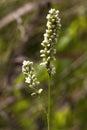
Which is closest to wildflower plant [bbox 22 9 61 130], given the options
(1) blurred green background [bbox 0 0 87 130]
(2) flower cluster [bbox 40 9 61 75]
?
(2) flower cluster [bbox 40 9 61 75]

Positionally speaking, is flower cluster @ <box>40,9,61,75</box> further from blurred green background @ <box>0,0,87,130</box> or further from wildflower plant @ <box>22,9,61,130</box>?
blurred green background @ <box>0,0,87,130</box>

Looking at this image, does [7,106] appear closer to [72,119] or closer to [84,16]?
[72,119]

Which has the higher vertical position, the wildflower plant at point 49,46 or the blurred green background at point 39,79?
the blurred green background at point 39,79

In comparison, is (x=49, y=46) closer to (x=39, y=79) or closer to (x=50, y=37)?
(x=50, y=37)

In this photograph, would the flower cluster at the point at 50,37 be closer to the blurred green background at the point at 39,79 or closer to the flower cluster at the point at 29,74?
the flower cluster at the point at 29,74

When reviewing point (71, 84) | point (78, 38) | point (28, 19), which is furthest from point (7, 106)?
point (78, 38)

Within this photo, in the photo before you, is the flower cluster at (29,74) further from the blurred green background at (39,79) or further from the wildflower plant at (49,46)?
the blurred green background at (39,79)

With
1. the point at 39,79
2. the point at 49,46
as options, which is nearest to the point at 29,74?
the point at 49,46

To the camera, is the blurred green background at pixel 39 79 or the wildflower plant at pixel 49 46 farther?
the blurred green background at pixel 39 79

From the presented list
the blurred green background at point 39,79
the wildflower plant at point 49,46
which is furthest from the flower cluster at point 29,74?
the blurred green background at point 39,79

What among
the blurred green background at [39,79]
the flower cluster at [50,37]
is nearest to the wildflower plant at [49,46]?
the flower cluster at [50,37]

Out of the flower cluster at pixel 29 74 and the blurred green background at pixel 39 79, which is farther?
the blurred green background at pixel 39 79
